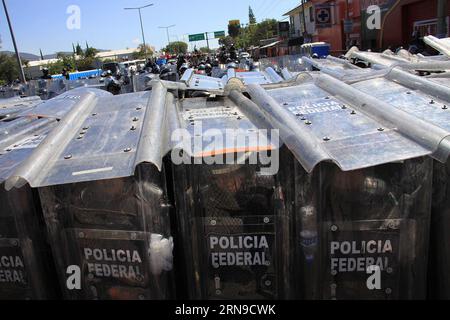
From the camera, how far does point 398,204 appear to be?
2.01 metres

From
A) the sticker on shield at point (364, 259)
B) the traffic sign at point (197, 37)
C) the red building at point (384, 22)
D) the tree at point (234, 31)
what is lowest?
the sticker on shield at point (364, 259)

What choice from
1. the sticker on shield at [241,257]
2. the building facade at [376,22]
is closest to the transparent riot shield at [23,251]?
the sticker on shield at [241,257]

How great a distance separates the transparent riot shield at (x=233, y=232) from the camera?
2061mm

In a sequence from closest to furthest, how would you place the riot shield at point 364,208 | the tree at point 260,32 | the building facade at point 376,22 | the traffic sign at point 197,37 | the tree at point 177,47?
1. the riot shield at point 364,208
2. the building facade at point 376,22
3. the traffic sign at point 197,37
4. the tree at point 260,32
5. the tree at point 177,47

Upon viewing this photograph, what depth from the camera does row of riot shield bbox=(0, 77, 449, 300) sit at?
1996mm

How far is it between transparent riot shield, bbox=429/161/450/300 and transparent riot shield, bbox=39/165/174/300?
1.31 metres

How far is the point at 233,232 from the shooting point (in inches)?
83.0

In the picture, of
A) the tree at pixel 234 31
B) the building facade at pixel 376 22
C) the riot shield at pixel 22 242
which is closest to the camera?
the riot shield at pixel 22 242

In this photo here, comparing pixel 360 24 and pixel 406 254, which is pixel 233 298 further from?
pixel 360 24

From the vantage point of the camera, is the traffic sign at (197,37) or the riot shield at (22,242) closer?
the riot shield at (22,242)

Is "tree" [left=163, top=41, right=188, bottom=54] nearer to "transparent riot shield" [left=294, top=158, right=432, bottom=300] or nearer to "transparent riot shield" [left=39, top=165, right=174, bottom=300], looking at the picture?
"transparent riot shield" [left=39, top=165, right=174, bottom=300]

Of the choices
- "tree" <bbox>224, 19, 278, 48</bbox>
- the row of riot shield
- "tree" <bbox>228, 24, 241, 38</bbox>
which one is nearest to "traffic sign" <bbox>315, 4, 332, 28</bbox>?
the row of riot shield

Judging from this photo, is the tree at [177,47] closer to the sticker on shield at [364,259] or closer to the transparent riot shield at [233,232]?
the transparent riot shield at [233,232]

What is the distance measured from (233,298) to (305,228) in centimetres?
54
